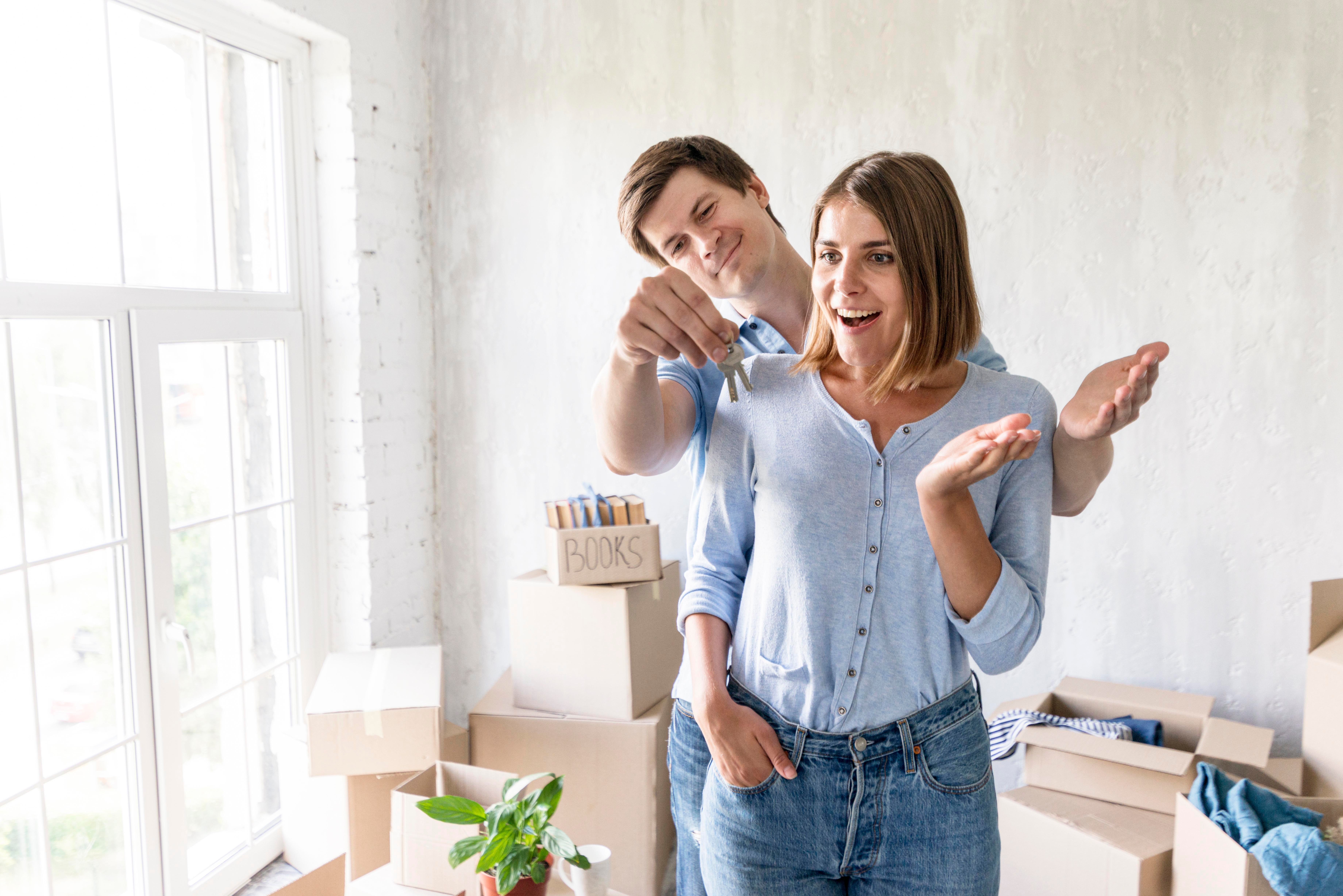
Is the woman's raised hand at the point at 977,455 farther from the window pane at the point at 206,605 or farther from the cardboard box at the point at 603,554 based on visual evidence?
the window pane at the point at 206,605

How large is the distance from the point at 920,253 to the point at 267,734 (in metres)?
2.20

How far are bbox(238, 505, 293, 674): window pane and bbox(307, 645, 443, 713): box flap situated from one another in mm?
211

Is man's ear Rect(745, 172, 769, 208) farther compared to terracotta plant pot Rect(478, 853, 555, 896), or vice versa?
terracotta plant pot Rect(478, 853, 555, 896)

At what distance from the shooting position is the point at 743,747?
3.18ft

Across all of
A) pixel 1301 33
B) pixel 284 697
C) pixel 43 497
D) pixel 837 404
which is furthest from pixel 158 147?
pixel 1301 33

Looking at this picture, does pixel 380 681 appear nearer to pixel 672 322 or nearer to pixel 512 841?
pixel 512 841

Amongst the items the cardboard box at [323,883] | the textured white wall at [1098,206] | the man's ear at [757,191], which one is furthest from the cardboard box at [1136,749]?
the cardboard box at [323,883]

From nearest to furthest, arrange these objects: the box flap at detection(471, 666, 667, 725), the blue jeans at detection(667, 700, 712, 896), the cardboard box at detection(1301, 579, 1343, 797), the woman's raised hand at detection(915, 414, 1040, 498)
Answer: the woman's raised hand at detection(915, 414, 1040, 498) → the blue jeans at detection(667, 700, 712, 896) → the cardboard box at detection(1301, 579, 1343, 797) → the box flap at detection(471, 666, 667, 725)

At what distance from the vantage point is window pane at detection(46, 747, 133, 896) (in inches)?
70.4

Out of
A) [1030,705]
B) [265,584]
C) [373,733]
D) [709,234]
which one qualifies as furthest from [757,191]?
[265,584]

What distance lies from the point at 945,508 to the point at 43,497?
173 cm

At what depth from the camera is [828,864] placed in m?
0.95

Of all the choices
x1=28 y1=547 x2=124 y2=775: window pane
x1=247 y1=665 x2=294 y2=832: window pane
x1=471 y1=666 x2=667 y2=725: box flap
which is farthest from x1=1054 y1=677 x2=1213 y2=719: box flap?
x1=28 y1=547 x2=124 y2=775: window pane

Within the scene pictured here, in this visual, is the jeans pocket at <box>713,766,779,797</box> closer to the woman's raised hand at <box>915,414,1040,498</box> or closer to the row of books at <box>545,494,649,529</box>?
the woman's raised hand at <box>915,414,1040,498</box>
